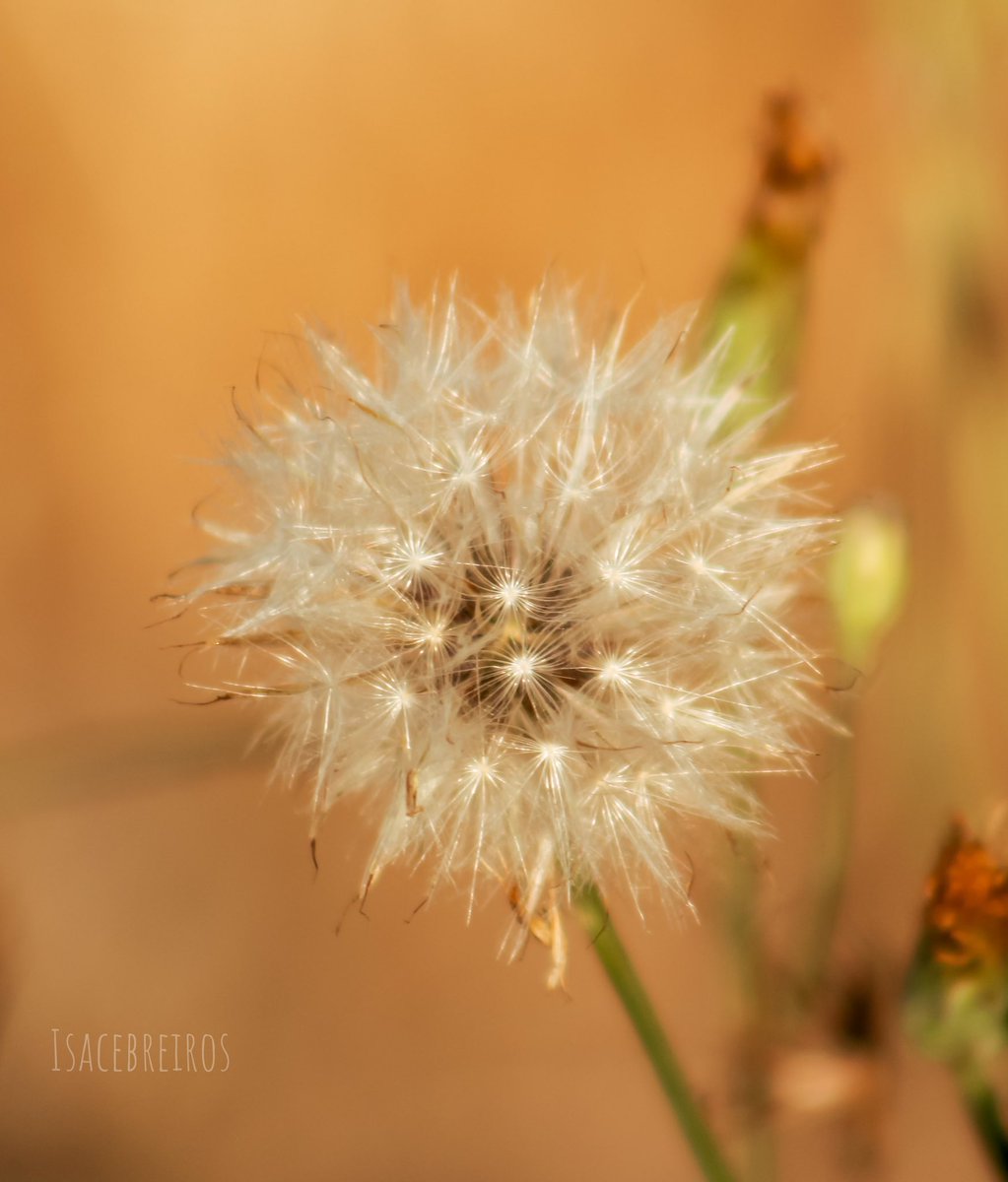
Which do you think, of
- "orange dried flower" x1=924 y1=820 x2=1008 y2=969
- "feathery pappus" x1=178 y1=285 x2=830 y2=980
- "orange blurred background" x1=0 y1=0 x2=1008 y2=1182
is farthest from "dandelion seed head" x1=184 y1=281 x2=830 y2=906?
"orange blurred background" x1=0 y1=0 x2=1008 y2=1182

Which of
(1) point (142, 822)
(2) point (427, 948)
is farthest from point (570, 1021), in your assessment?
(1) point (142, 822)

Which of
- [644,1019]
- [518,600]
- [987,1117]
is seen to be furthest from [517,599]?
[987,1117]

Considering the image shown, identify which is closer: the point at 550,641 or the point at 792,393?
the point at 550,641

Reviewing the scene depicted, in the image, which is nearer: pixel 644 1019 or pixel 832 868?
pixel 644 1019

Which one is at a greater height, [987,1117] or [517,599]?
[517,599]

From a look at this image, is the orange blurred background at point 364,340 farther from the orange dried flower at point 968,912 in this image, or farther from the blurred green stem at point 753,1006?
the orange dried flower at point 968,912

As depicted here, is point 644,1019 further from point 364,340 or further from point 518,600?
point 364,340

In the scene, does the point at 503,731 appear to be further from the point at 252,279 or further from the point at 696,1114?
the point at 252,279
